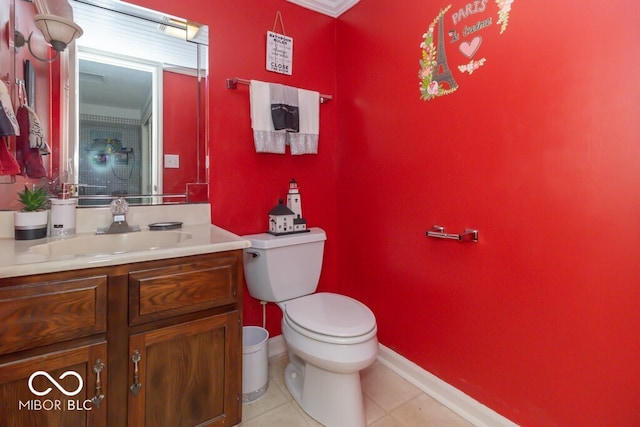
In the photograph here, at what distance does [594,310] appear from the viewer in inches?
41.4

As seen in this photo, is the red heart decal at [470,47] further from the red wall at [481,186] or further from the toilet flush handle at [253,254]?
the toilet flush handle at [253,254]

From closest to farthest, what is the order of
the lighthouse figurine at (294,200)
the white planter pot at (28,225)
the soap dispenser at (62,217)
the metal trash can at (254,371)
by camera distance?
the white planter pot at (28,225)
the soap dispenser at (62,217)
the metal trash can at (254,371)
the lighthouse figurine at (294,200)

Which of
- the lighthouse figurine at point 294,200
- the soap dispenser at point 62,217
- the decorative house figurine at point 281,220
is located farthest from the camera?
the lighthouse figurine at point 294,200

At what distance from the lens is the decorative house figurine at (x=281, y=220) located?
1.75 m

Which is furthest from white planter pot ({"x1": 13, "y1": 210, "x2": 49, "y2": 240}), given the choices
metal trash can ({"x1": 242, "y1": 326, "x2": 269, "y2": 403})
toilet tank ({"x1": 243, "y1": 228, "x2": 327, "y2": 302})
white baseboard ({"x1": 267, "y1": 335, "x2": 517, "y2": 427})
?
white baseboard ({"x1": 267, "y1": 335, "x2": 517, "y2": 427})

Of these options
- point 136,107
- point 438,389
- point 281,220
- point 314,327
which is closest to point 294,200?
point 281,220

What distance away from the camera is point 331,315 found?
1.45 metres

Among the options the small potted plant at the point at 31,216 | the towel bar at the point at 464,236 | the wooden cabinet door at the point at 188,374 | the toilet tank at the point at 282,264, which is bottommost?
the wooden cabinet door at the point at 188,374

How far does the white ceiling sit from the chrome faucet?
1.51 m

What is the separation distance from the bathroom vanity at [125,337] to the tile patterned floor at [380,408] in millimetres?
311

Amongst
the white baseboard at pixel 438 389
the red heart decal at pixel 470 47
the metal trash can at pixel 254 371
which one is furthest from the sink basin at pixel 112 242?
the red heart decal at pixel 470 47

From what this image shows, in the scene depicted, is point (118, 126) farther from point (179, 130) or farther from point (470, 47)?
point (470, 47)

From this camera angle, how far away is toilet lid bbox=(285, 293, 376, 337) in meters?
1.32

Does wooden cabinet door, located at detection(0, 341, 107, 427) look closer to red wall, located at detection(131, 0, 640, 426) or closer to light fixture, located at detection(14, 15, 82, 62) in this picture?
red wall, located at detection(131, 0, 640, 426)
